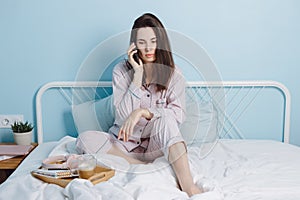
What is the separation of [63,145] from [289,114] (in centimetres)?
114

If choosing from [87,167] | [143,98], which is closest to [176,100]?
[143,98]

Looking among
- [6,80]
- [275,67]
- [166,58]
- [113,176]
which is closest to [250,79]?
[275,67]

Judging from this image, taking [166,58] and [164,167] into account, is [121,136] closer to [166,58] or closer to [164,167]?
[164,167]

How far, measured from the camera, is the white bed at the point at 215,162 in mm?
1235

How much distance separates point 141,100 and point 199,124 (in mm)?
326

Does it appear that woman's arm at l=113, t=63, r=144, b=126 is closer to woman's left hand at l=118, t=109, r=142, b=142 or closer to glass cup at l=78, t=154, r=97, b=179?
woman's left hand at l=118, t=109, r=142, b=142

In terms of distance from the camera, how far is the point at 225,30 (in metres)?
1.92

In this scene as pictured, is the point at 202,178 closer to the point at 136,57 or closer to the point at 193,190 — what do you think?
the point at 193,190

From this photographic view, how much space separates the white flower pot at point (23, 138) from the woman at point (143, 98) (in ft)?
1.33

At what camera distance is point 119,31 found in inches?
75.5

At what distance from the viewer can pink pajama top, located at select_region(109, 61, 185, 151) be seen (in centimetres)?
159

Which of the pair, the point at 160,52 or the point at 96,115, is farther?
the point at 96,115

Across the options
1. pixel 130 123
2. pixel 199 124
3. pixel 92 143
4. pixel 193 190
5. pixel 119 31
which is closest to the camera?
pixel 193 190

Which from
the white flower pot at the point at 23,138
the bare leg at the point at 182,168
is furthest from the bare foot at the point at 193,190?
the white flower pot at the point at 23,138
